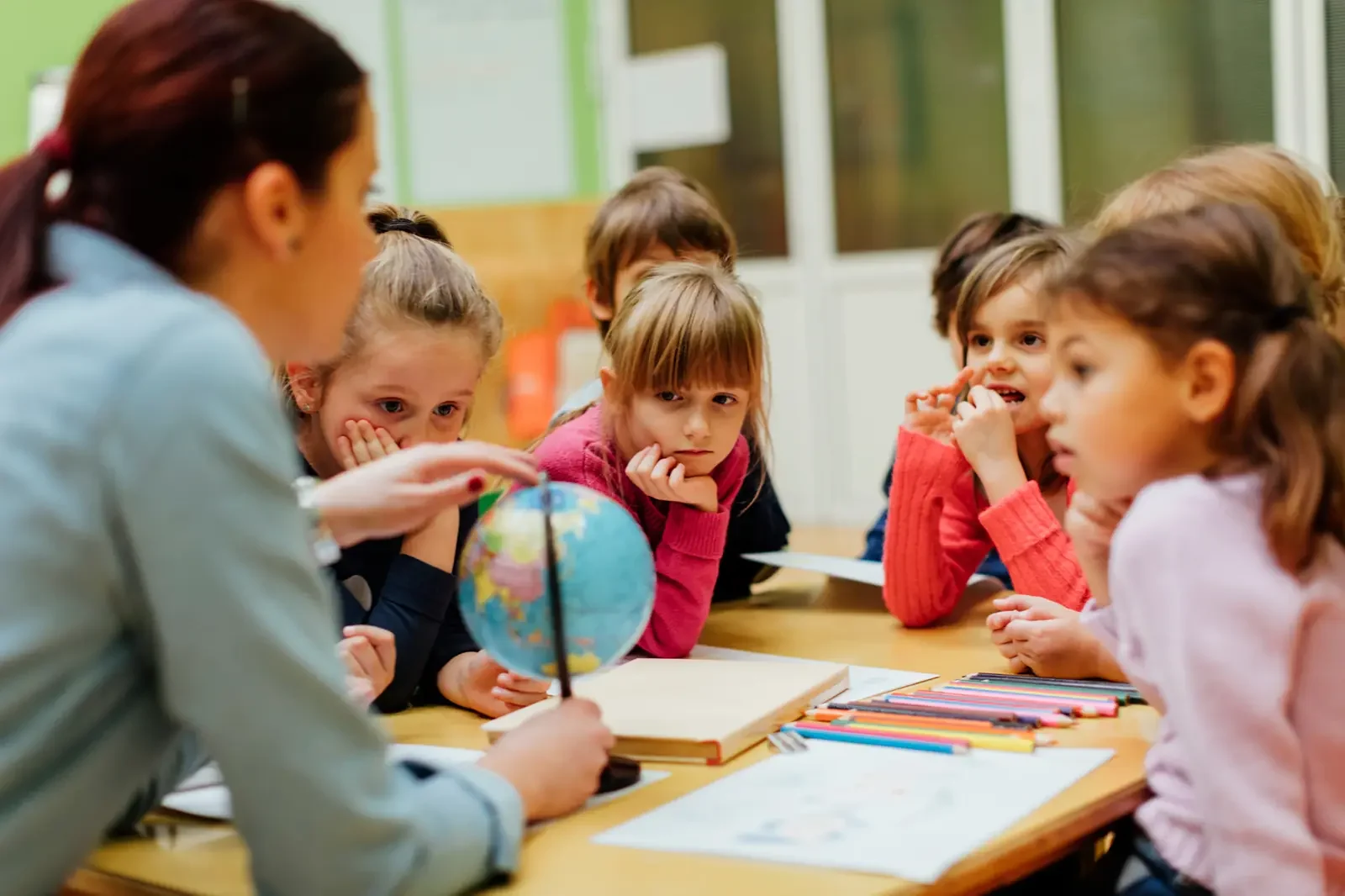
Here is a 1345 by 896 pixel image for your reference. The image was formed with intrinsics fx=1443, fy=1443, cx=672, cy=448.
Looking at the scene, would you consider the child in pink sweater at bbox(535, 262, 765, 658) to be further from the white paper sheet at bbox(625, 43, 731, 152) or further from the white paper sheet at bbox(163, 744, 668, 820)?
the white paper sheet at bbox(625, 43, 731, 152)

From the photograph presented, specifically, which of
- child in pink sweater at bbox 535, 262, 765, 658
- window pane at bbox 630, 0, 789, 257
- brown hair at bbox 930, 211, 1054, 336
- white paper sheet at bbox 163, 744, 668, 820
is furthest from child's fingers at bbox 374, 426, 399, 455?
window pane at bbox 630, 0, 789, 257

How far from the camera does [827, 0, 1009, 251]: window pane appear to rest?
5551mm

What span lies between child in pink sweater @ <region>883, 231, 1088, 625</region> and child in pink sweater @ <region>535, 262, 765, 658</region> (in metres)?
0.30

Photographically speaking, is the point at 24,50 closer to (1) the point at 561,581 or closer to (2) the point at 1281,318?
(1) the point at 561,581

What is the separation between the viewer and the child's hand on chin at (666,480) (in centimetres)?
188

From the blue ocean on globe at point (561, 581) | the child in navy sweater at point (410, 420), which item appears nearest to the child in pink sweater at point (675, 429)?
the child in navy sweater at point (410, 420)

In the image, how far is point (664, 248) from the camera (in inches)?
103

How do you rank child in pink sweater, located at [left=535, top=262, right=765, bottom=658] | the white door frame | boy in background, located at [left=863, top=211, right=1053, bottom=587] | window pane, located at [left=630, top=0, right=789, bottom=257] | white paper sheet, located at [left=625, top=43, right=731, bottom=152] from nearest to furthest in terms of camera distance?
child in pink sweater, located at [left=535, top=262, right=765, bottom=658], boy in background, located at [left=863, top=211, right=1053, bottom=587], the white door frame, window pane, located at [left=630, top=0, right=789, bottom=257], white paper sheet, located at [left=625, top=43, right=731, bottom=152]

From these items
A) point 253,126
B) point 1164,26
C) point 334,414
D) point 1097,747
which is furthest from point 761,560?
point 1164,26

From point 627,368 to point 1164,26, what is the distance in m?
3.90

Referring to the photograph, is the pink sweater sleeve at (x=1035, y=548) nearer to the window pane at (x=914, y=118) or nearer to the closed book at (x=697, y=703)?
the closed book at (x=697, y=703)

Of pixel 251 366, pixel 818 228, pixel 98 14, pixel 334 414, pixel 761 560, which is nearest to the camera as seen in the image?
pixel 251 366

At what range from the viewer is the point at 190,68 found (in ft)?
3.43

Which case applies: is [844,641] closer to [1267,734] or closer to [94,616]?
[1267,734]
